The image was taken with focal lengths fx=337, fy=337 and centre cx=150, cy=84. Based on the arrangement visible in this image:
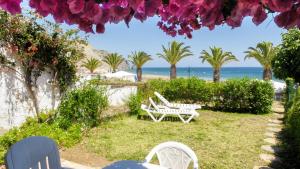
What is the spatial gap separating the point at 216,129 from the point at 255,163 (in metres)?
3.62

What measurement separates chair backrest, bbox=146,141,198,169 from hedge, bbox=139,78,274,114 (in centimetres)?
1081

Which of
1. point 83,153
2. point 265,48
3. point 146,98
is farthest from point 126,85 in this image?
point 265,48

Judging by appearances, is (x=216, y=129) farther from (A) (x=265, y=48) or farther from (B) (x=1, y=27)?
(A) (x=265, y=48)

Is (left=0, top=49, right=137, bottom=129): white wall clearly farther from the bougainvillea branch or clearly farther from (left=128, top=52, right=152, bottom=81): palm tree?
(left=128, top=52, right=152, bottom=81): palm tree

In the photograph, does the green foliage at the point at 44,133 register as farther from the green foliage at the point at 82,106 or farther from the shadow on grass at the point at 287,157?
the shadow on grass at the point at 287,157

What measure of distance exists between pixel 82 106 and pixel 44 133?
1.73m

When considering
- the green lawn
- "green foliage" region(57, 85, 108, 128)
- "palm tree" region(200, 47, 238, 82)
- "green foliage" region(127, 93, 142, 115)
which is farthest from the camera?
"palm tree" region(200, 47, 238, 82)

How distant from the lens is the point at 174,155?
387cm

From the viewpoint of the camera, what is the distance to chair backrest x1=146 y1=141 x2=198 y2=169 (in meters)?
3.77

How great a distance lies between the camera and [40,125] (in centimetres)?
834

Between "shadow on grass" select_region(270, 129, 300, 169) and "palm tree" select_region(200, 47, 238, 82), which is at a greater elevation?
"palm tree" select_region(200, 47, 238, 82)

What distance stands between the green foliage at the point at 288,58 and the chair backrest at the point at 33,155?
15483 mm

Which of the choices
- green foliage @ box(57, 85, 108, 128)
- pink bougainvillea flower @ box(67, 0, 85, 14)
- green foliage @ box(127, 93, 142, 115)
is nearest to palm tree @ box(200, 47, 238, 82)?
green foliage @ box(127, 93, 142, 115)

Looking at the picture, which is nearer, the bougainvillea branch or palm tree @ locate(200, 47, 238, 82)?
the bougainvillea branch
